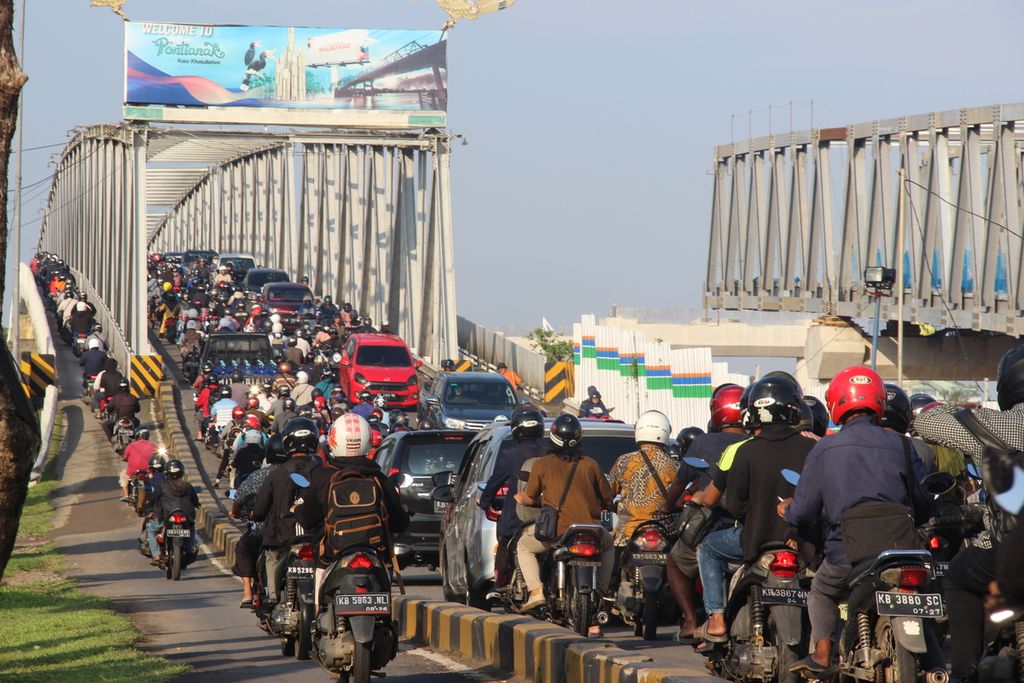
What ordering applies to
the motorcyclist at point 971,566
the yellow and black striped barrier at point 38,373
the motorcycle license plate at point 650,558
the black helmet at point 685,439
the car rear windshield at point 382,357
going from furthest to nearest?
the car rear windshield at point 382,357 → the yellow and black striped barrier at point 38,373 → the black helmet at point 685,439 → the motorcycle license plate at point 650,558 → the motorcyclist at point 971,566

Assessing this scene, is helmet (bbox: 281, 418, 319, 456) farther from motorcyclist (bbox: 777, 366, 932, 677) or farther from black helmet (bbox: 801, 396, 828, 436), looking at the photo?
motorcyclist (bbox: 777, 366, 932, 677)

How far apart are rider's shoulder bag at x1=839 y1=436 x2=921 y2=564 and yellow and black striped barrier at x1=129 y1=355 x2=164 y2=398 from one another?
3927 cm

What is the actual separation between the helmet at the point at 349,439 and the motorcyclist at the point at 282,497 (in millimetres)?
1277

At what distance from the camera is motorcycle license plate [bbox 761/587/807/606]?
820 cm

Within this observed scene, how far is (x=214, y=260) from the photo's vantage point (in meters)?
76.4

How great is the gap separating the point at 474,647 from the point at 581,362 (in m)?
35.4

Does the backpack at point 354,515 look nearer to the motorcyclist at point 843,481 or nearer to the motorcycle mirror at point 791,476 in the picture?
the motorcycle mirror at point 791,476

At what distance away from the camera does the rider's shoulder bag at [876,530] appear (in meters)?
7.48

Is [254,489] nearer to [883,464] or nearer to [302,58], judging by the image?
[883,464]

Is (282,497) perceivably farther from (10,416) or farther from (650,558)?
(10,416)

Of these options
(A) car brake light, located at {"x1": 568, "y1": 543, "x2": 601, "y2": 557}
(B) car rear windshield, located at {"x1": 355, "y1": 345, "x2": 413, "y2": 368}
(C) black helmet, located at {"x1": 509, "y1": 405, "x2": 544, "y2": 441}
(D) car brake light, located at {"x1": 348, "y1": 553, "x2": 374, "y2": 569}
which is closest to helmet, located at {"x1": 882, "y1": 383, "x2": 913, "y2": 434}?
(A) car brake light, located at {"x1": 568, "y1": 543, "x2": 601, "y2": 557}

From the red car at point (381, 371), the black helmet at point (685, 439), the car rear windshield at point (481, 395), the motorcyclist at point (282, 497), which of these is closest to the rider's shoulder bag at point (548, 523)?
A: the motorcyclist at point (282, 497)

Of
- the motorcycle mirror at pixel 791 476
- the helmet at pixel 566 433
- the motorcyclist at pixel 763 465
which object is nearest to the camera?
the motorcycle mirror at pixel 791 476

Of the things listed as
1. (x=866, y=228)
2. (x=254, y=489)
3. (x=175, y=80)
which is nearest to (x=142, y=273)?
(x=175, y=80)
